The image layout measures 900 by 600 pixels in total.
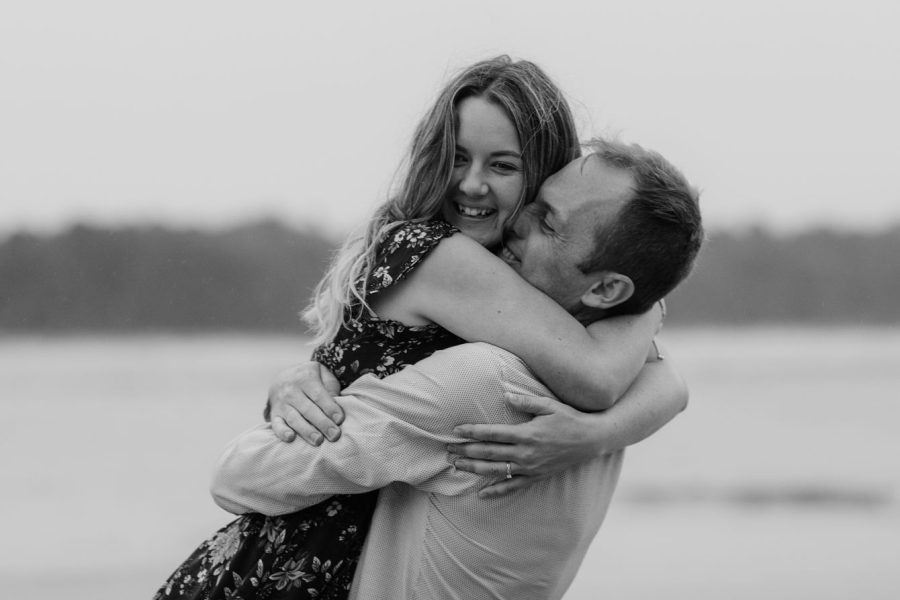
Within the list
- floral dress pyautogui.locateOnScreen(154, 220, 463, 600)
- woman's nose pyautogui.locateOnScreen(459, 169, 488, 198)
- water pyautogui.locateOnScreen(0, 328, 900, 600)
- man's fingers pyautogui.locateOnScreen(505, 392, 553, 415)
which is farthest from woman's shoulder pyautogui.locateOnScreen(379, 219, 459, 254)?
water pyautogui.locateOnScreen(0, 328, 900, 600)

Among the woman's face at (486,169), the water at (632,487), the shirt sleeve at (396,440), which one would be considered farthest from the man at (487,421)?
the water at (632,487)

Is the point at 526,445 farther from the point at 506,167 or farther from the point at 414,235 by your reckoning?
the point at 506,167

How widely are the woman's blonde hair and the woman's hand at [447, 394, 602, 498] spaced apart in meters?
Result: 0.43

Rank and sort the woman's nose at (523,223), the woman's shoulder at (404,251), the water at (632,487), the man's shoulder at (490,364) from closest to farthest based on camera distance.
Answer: the man's shoulder at (490,364) < the woman's shoulder at (404,251) < the woman's nose at (523,223) < the water at (632,487)

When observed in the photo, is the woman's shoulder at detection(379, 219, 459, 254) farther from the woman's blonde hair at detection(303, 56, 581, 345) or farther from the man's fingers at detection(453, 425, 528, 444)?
the man's fingers at detection(453, 425, 528, 444)

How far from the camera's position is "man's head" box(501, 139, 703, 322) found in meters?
2.30

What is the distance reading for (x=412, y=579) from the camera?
2275 mm

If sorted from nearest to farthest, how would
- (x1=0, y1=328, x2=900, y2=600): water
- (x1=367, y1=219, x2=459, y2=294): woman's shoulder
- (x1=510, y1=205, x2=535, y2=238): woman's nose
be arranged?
(x1=367, y1=219, x2=459, y2=294): woman's shoulder → (x1=510, y1=205, x2=535, y2=238): woman's nose → (x1=0, y1=328, x2=900, y2=600): water

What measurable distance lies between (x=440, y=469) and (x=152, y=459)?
9888mm

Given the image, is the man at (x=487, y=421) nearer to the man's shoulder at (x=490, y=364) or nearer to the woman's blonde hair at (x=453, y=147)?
the man's shoulder at (x=490, y=364)

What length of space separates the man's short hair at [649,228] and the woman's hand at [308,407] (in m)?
0.56

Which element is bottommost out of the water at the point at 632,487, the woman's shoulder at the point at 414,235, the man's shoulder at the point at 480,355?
the water at the point at 632,487

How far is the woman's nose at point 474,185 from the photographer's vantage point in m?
2.49

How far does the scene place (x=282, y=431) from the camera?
2.32 metres
